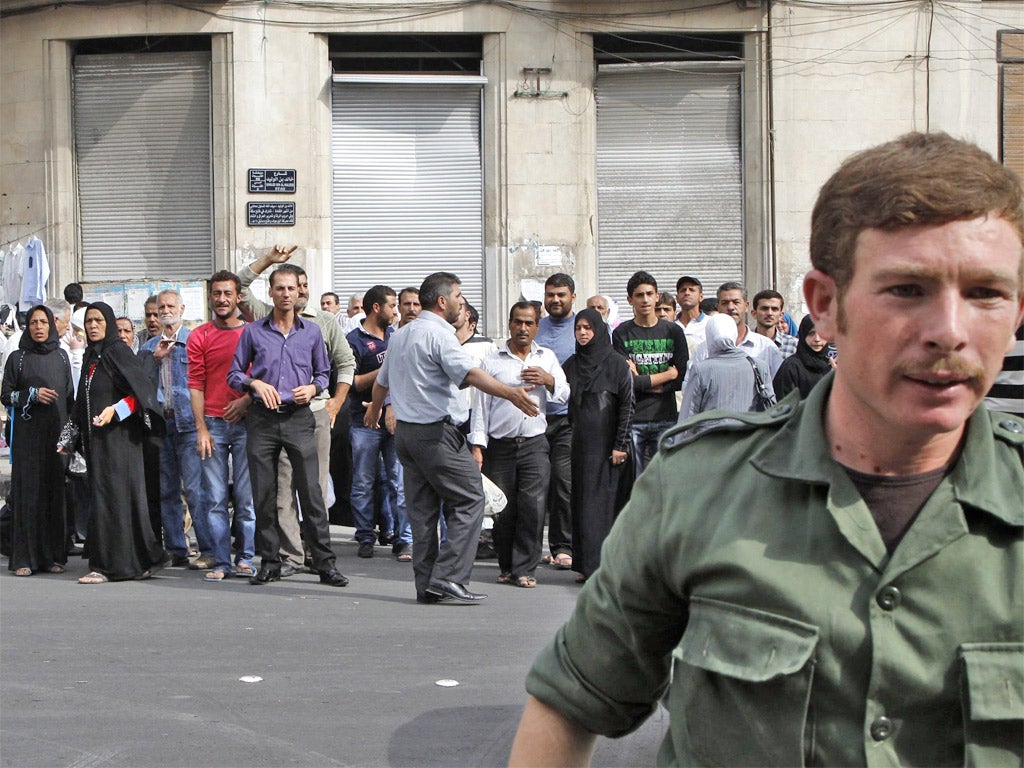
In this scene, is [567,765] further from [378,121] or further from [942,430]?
[378,121]

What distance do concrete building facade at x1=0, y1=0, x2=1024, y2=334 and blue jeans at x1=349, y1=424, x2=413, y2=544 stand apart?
855 centimetres

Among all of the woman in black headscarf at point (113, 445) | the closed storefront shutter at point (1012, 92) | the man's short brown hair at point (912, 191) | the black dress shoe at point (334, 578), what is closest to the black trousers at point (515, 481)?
the black dress shoe at point (334, 578)

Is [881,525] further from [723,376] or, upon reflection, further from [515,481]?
[515,481]

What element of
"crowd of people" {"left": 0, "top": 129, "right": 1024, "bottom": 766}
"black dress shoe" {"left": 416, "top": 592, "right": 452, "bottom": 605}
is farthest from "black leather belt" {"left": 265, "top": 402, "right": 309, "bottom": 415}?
"crowd of people" {"left": 0, "top": 129, "right": 1024, "bottom": 766}

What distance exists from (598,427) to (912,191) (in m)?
8.25

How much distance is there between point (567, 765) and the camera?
6.52 ft

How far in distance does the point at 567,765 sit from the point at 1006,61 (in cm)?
2014

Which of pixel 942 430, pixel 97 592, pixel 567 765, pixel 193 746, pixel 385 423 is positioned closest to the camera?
pixel 942 430

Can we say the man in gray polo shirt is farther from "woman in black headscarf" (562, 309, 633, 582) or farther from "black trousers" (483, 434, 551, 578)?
"woman in black headscarf" (562, 309, 633, 582)

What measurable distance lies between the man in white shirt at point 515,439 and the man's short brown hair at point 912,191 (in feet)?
26.3

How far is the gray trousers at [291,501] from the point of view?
9766 mm

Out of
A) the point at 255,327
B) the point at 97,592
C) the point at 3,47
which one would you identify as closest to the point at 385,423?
the point at 255,327

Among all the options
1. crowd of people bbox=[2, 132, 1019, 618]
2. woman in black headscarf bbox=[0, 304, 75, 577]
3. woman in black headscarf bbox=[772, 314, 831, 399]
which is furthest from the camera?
woman in black headscarf bbox=[0, 304, 75, 577]

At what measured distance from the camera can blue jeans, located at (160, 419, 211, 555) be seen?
415 inches
